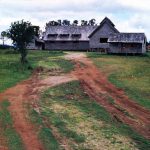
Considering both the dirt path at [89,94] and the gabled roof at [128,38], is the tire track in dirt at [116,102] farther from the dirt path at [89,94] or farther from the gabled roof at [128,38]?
the gabled roof at [128,38]

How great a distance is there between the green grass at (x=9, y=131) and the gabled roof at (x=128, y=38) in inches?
1903

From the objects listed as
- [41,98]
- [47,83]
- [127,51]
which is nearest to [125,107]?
[41,98]

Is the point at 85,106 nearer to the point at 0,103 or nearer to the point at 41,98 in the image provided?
the point at 41,98

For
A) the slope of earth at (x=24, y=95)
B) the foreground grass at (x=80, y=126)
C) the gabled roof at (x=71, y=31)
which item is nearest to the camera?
the foreground grass at (x=80, y=126)

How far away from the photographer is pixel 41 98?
2789 centimetres

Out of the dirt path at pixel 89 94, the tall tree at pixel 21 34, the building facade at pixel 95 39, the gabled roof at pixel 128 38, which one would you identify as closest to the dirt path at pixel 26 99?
the dirt path at pixel 89 94

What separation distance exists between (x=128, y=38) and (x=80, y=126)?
2032 inches

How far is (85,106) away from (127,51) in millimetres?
45843

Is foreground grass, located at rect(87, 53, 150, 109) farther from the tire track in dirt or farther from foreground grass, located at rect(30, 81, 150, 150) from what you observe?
foreground grass, located at rect(30, 81, 150, 150)

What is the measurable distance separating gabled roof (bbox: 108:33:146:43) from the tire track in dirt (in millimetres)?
27883

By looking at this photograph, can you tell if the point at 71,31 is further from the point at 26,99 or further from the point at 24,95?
the point at 26,99

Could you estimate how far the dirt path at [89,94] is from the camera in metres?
20.3

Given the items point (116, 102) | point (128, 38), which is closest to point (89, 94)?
point (116, 102)

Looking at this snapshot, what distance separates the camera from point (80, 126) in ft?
68.7
